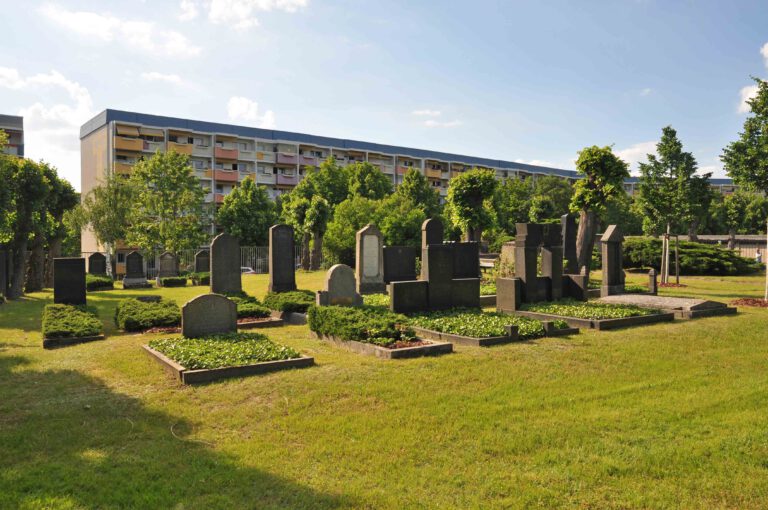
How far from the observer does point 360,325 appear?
1001 centimetres

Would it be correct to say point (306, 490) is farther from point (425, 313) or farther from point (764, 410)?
point (425, 313)

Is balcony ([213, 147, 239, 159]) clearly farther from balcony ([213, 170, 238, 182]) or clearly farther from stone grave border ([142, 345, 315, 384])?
stone grave border ([142, 345, 315, 384])

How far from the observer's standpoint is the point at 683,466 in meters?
4.86

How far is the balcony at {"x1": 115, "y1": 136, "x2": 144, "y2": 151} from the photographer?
162ft

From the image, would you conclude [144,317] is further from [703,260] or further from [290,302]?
[703,260]

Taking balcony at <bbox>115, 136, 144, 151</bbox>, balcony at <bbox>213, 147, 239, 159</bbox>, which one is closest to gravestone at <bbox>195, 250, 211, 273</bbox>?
balcony at <bbox>115, 136, 144, 151</bbox>

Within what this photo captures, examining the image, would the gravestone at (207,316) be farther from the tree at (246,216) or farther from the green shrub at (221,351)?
the tree at (246,216)

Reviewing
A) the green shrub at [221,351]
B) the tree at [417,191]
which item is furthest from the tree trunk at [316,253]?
the green shrub at [221,351]

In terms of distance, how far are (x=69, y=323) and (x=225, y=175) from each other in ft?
159

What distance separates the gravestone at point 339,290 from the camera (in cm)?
1379

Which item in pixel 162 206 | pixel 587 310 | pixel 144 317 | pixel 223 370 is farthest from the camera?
pixel 162 206

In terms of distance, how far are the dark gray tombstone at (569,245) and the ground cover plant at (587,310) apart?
6943 mm

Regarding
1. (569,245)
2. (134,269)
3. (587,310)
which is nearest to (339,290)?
(587,310)

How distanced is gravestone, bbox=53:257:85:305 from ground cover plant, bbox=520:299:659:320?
11988 millimetres
